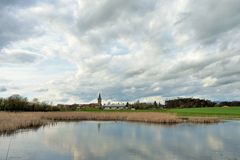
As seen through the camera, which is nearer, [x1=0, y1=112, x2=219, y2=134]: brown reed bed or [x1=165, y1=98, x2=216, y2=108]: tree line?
[x1=0, y1=112, x2=219, y2=134]: brown reed bed

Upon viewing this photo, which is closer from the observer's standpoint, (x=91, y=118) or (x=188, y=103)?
(x=91, y=118)

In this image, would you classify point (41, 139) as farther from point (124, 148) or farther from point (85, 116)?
point (85, 116)

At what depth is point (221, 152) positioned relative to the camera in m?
14.5

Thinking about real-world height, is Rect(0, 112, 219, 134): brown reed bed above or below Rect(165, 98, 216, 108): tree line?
below

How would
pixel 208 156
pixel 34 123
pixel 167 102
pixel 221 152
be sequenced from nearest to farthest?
pixel 208 156
pixel 221 152
pixel 34 123
pixel 167 102

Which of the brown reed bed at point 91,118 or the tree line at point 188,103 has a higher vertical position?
the tree line at point 188,103

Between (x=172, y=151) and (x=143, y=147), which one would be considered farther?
(x=143, y=147)

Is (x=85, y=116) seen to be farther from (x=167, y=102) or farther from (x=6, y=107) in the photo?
(x=167, y=102)

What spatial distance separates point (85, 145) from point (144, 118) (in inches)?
928

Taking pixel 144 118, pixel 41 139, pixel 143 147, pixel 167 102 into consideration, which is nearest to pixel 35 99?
pixel 144 118

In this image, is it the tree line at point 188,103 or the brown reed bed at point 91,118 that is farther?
the tree line at point 188,103

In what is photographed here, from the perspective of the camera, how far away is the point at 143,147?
16.4 meters

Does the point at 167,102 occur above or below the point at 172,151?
above

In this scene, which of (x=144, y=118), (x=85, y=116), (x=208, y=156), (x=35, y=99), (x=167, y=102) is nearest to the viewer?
(x=208, y=156)
